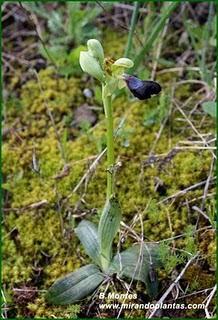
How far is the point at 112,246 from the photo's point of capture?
1.69m

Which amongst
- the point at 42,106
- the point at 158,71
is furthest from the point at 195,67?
the point at 42,106

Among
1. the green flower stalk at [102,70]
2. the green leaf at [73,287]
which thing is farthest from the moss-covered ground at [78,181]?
the green flower stalk at [102,70]

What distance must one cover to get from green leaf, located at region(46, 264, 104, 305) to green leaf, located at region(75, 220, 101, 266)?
52 millimetres

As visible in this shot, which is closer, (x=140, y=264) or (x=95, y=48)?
(x=95, y=48)

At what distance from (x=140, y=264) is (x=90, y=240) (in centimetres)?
16

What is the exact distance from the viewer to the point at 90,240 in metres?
1.61

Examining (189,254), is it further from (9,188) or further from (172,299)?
(9,188)

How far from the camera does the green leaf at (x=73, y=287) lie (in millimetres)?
1526

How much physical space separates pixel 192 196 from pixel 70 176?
15.4 inches

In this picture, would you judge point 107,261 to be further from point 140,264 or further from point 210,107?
point 210,107

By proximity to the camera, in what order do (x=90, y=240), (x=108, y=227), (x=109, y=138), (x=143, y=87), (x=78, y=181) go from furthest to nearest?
(x=78, y=181) → (x=90, y=240) → (x=108, y=227) → (x=109, y=138) → (x=143, y=87)

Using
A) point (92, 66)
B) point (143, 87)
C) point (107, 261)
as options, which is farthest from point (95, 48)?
point (107, 261)

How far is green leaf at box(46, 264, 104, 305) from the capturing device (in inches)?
60.1

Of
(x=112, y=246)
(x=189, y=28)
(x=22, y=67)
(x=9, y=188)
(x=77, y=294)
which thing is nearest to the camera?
(x=77, y=294)
